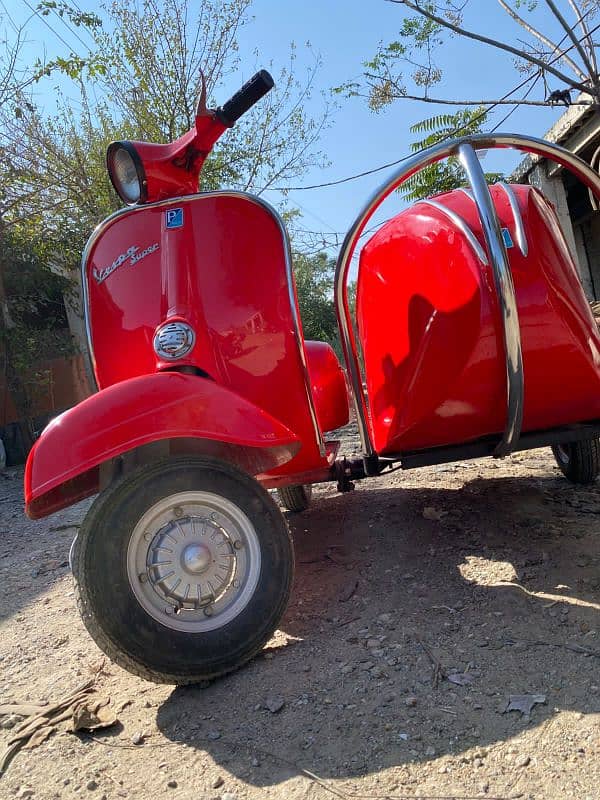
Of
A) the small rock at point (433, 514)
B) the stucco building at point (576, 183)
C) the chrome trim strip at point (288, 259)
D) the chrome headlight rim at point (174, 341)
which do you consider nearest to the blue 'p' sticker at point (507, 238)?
the chrome trim strip at point (288, 259)

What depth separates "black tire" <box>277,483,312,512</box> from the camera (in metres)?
3.54

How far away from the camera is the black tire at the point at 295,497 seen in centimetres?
354

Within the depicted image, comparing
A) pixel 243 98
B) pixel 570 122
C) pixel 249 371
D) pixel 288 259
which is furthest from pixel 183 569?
pixel 570 122

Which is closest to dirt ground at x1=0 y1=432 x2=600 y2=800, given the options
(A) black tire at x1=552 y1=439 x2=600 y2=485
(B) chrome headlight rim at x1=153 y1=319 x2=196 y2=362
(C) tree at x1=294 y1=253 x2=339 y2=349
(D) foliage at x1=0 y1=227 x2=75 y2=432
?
(A) black tire at x1=552 y1=439 x2=600 y2=485

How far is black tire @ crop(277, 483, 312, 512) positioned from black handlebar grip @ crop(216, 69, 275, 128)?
188 cm

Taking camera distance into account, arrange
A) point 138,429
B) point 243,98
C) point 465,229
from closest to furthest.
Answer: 1. point 138,429
2. point 465,229
3. point 243,98

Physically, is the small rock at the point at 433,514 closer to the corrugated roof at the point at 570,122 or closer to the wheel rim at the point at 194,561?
the wheel rim at the point at 194,561

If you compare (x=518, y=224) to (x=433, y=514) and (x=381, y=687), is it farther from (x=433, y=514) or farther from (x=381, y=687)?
(x=381, y=687)

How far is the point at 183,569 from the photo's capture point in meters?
1.85

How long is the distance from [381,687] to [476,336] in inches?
44.4

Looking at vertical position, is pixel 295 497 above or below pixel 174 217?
below

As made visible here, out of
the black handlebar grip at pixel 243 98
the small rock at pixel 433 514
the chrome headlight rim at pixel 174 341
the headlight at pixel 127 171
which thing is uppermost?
the black handlebar grip at pixel 243 98

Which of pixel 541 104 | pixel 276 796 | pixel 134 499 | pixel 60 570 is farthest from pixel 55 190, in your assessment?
pixel 276 796

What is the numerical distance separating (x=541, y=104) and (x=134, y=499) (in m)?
6.20
